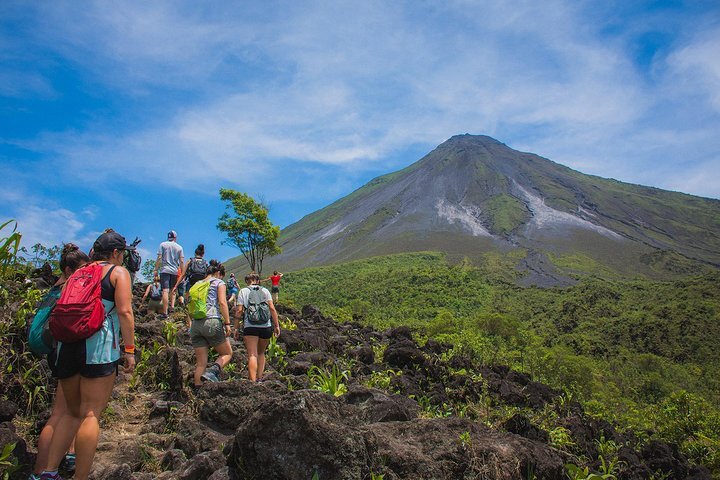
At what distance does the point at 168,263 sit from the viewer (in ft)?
30.7

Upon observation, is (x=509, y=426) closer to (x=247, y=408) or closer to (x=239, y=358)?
(x=247, y=408)

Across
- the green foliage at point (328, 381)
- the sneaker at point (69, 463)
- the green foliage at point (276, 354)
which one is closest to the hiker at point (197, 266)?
the green foliage at point (276, 354)

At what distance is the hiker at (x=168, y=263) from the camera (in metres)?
9.32

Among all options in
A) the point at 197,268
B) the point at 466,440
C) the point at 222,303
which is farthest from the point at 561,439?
the point at 197,268

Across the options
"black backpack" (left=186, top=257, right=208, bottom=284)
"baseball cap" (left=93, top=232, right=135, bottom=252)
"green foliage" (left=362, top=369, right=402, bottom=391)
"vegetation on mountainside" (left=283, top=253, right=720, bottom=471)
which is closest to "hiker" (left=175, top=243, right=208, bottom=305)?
"black backpack" (left=186, top=257, right=208, bottom=284)

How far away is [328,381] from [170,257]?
490 cm

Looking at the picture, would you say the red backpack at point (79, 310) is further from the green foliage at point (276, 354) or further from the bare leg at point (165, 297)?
the bare leg at point (165, 297)

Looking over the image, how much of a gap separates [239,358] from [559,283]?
152ft

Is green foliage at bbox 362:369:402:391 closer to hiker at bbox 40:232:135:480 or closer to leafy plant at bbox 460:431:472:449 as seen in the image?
leafy plant at bbox 460:431:472:449

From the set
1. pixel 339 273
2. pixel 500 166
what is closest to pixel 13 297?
pixel 339 273

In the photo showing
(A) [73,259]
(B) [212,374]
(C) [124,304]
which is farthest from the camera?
(B) [212,374]

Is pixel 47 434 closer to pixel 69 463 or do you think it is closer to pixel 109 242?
pixel 69 463

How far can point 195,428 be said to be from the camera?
464 cm

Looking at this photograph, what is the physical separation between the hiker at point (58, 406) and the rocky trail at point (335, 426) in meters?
0.29
